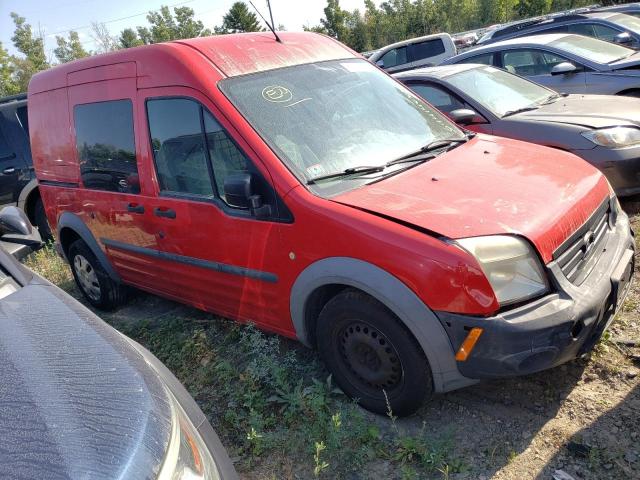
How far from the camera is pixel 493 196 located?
8.62ft

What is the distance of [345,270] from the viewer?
254cm

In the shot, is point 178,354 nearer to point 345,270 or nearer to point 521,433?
point 345,270

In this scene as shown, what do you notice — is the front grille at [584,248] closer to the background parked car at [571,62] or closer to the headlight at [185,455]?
the headlight at [185,455]

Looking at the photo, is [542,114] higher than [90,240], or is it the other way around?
[542,114]

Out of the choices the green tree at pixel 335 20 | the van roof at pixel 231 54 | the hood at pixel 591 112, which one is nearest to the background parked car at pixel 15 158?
the van roof at pixel 231 54

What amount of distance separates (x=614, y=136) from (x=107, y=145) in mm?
4139

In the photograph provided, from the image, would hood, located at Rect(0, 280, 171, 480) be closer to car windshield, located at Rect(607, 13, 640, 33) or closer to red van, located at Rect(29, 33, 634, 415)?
red van, located at Rect(29, 33, 634, 415)

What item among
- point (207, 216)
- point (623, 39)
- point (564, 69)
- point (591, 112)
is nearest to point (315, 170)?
point (207, 216)

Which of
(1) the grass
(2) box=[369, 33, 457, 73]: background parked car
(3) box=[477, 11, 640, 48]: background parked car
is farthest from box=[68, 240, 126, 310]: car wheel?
(2) box=[369, 33, 457, 73]: background parked car

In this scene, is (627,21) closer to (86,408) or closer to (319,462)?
(319,462)

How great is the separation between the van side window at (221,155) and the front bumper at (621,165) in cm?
314

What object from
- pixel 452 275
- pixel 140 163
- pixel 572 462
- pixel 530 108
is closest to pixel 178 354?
pixel 140 163

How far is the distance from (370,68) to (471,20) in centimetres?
4043

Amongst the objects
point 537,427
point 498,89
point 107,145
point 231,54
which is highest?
point 231,54
